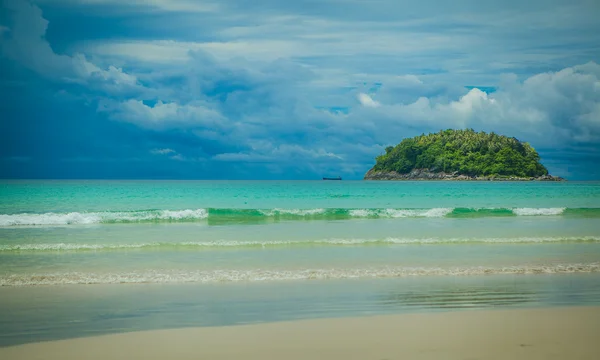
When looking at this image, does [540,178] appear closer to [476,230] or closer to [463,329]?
[476,230]

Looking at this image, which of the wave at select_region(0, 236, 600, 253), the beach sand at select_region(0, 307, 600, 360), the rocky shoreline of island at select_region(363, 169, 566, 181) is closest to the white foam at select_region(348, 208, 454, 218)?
the wave at select_region(0, 236, 600, 253)

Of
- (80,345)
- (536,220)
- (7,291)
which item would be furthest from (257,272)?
(536,220)

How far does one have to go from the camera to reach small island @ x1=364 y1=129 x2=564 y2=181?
370 ft

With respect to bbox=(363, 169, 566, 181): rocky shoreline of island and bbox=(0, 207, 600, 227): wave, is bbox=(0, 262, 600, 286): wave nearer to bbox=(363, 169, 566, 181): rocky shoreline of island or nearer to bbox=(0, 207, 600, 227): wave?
bbox=(0, 207, 600, 227): wave

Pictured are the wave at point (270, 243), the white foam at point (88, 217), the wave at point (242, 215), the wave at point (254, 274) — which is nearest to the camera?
the wave at point (254, 274)

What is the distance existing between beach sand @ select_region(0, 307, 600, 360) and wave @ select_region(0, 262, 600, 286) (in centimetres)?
383

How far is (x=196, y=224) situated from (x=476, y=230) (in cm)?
1217

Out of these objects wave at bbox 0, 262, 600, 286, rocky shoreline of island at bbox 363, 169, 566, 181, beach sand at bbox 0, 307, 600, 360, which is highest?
rocky shoreline of island at bbox 363, 169, 566, 181

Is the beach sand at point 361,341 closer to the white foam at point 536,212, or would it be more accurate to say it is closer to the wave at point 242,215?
the wave at point 242,215

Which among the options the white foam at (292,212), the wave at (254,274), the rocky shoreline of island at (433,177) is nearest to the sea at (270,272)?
the wave at (254,274)

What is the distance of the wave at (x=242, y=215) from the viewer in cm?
2552

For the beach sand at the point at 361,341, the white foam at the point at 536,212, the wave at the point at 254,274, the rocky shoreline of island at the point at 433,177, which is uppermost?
Answer: the rocky shoreline of island at the point at 433,177

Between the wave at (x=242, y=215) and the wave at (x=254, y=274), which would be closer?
the wave at (x=254, y=274)

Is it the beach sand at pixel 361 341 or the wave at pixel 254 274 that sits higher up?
the wave at pixel 254 274
